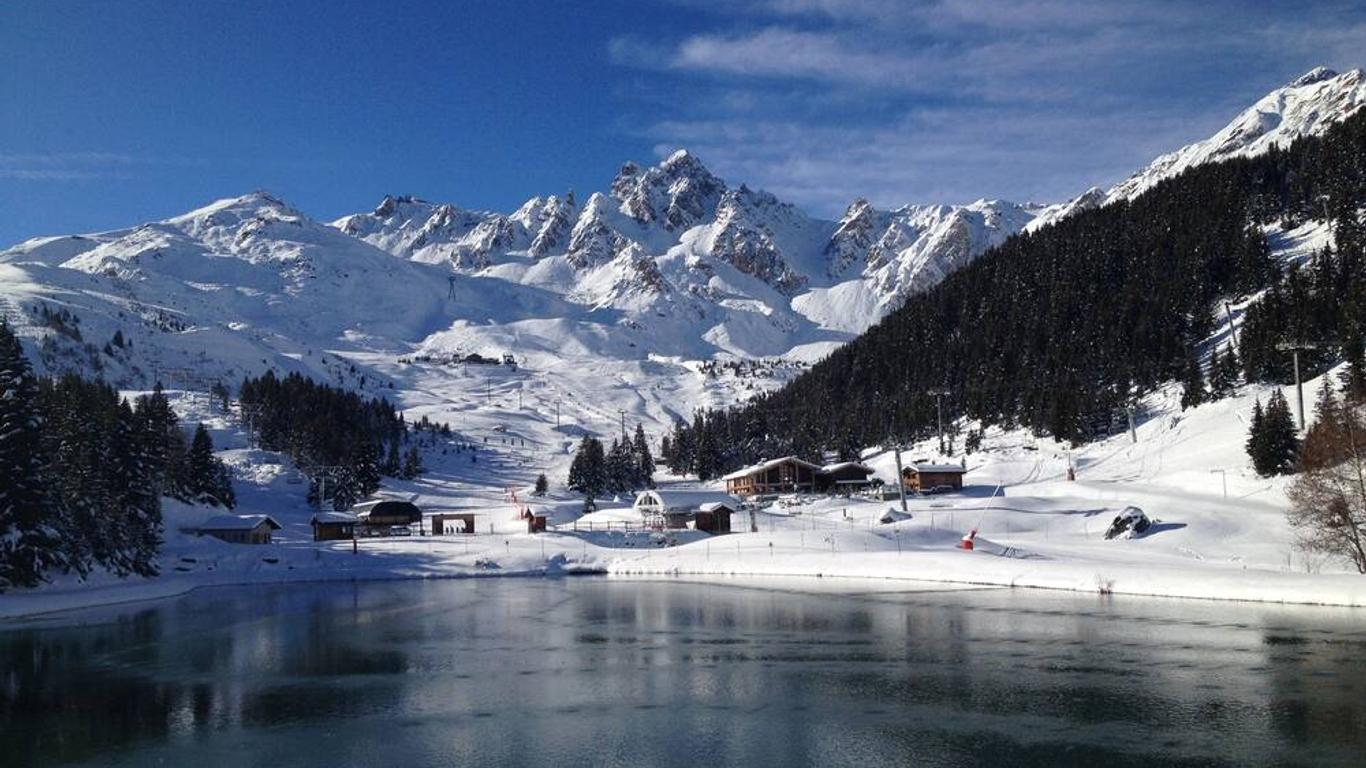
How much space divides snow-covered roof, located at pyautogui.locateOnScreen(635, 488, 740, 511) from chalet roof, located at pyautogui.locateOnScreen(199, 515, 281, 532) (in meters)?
34.4

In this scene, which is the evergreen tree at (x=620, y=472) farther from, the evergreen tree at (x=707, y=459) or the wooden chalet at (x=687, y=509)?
the wooden chalet at (x=687, y=509)

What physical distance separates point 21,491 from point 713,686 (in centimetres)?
4188

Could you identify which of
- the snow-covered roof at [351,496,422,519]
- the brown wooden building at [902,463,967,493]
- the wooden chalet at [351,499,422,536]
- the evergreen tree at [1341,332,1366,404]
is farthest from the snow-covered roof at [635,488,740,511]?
the evergreen tree at [1341,332,1366,404]

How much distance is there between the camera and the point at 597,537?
84000 mm

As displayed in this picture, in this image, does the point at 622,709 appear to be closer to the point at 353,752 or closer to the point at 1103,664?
the point at 353,752

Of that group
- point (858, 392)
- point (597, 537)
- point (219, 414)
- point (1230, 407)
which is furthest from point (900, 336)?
point (219, 414)

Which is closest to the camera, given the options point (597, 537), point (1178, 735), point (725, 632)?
point (1178, 735)

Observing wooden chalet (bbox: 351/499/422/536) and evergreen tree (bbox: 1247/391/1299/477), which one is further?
wooden chalet (bbox: 351/499/422/536)

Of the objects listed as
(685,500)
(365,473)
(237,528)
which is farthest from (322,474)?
(685,500)

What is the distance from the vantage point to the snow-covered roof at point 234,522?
3422 inches

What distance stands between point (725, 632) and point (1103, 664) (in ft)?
48.7

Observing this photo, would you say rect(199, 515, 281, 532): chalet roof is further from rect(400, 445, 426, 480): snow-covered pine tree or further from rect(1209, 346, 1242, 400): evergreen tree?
rect(1209, 346, 1242, 400): evergreen tree

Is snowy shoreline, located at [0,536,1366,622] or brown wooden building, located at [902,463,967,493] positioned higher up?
brown wooden building, located at [902,463,967,493]

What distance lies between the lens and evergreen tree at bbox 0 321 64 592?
172 feet
